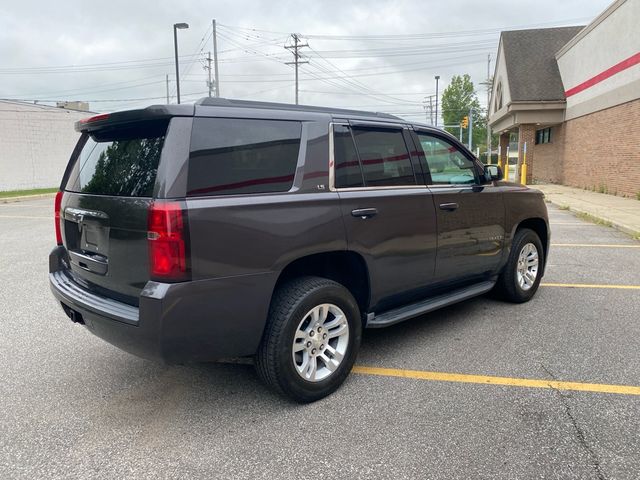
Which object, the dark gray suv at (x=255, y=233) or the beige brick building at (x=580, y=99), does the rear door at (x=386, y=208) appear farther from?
the beige brick building at (x=580, y=99)

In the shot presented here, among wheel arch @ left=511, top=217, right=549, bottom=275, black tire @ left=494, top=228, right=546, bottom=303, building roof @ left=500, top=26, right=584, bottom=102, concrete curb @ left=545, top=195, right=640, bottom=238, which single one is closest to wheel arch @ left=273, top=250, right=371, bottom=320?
black tire @ left=494, top=228, right=546, bottom=303

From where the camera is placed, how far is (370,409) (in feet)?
10.3

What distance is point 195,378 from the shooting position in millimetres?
3637

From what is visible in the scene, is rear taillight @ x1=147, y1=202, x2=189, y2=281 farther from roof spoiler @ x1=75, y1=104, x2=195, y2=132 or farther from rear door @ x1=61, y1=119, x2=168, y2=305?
roof spoiler @ x1=75, y1=104, x2=195, y2=132

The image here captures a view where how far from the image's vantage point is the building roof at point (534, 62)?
76.9 ft

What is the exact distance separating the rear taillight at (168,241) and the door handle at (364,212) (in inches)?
48.8

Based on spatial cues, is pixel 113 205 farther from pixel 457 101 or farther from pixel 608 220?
pixel 457 101

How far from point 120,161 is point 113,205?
0.34 meters

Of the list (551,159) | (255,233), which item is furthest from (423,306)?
(551,159)

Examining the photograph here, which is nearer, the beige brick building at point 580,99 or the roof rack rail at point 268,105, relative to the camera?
the roof rack rail at point 268,105

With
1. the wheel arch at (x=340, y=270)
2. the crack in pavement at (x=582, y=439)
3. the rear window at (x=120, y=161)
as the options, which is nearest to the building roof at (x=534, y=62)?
the wheel arch at (x=340, y=270)

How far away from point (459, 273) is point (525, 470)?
6.73ft

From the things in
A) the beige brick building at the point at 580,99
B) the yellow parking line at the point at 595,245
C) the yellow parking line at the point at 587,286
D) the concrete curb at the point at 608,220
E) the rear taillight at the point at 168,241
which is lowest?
the yellow parking line at the point at 587,286

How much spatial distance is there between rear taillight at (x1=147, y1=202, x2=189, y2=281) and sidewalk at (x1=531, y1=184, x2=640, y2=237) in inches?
372
